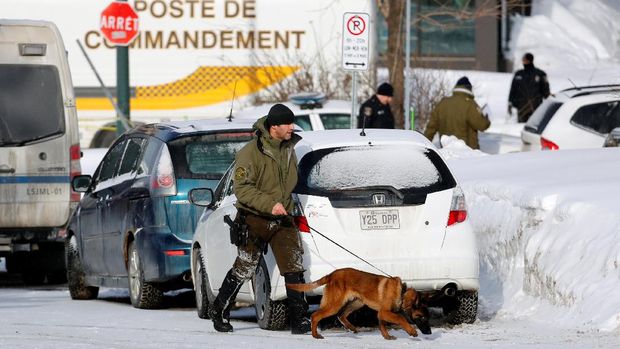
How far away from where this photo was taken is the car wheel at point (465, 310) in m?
11.2

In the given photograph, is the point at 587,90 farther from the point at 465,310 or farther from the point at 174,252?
the point at 465,310

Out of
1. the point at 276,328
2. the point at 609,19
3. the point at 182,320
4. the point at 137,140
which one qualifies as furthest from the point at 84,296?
the point at 609,19

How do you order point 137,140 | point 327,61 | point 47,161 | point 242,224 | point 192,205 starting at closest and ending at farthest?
point 242,224
point 192,205
point 137,140
point 47,161
point 327,61

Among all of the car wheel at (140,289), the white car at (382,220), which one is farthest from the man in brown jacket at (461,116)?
the white car at (382,220)

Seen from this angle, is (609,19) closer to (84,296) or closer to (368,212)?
(84,296)

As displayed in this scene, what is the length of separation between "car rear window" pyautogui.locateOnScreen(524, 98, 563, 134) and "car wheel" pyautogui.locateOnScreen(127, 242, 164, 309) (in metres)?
8.30

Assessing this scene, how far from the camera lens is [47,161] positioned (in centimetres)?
1689

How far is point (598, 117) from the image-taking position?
2053 centimetres

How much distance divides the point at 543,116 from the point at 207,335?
1090 centimetres

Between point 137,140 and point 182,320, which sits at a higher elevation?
point 137,140

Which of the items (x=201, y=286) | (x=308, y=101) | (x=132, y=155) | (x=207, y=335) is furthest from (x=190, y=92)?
(x=207, y=335)

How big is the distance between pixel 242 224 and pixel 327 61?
1672 centimetres

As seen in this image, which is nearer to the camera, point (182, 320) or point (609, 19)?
point (182, 320)

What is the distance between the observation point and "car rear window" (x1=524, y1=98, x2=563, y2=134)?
20.9 metres
